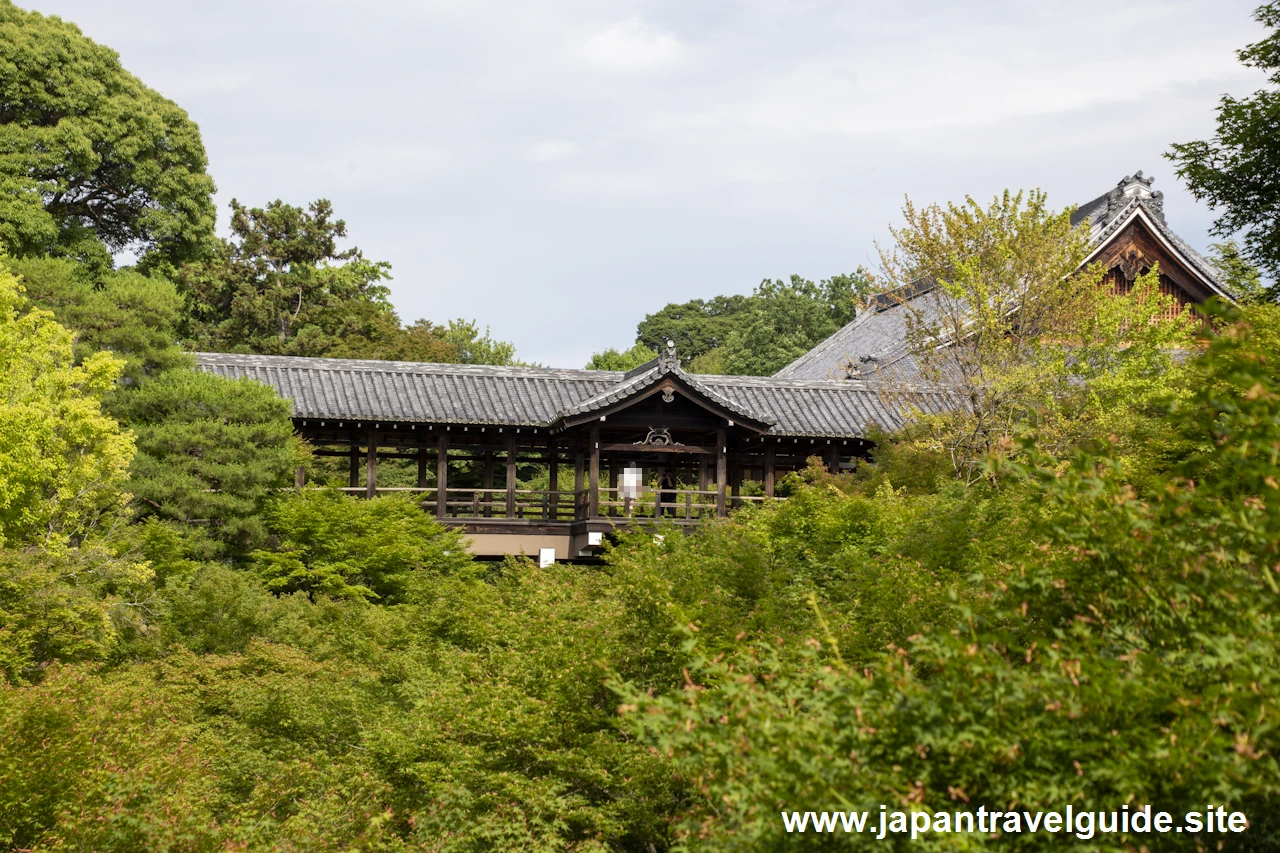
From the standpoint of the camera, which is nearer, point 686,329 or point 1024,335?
point 1024,335

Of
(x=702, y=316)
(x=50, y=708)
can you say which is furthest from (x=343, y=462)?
(x=702, y=316)

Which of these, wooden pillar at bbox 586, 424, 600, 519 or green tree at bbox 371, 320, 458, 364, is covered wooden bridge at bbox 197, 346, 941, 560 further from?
green tree at bbox 371, 320, 458, 364

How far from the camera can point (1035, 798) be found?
4.41 m

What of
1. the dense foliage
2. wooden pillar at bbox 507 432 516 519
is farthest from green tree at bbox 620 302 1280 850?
the dense foliage

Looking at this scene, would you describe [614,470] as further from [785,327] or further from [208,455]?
[785,327]

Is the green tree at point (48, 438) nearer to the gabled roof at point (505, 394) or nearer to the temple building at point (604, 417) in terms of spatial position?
the temple building at point (604, 417)

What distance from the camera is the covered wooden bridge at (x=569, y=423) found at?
79.3 ft

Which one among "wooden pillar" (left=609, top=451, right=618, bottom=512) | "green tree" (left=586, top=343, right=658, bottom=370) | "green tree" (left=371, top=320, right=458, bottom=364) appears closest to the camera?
"wooden pillar" (left=609, top=451, right=618, bottom=512)

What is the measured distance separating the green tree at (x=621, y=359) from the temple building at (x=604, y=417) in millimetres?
27866

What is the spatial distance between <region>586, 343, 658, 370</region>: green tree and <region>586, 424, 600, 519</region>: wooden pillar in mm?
32164

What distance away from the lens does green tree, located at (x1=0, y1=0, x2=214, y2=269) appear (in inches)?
1137

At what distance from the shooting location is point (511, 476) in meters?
25.1

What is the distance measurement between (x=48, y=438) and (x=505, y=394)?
1180 centimetres

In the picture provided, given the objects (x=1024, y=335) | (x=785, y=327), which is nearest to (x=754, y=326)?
(x=785, y=327)
